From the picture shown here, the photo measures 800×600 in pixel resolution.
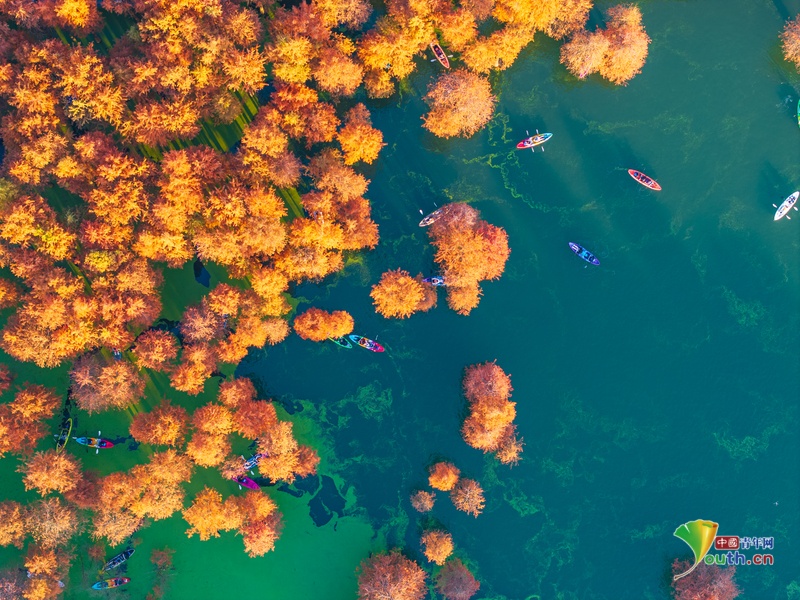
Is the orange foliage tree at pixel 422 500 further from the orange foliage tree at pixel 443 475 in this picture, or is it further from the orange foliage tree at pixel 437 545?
the orange foliage tree at pixel 437 545

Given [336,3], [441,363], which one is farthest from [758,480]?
[336,3]

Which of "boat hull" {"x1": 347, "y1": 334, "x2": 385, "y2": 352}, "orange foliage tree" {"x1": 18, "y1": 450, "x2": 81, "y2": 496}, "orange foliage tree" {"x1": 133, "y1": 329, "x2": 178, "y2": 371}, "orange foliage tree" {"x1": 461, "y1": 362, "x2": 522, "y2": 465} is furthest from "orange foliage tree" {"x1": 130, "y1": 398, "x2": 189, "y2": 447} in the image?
"orange foliage tree" {"x1": 461, "y1": 362, "x2": 522, "y2": 465}

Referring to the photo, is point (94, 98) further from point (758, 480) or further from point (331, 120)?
point (758, 480)

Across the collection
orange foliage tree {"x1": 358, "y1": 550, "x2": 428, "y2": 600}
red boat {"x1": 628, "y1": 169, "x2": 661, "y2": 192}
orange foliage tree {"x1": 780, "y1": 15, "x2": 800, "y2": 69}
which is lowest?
orange foliage tree {"x1": 358, "y1": 550, "x2": 428, "y2": 600}

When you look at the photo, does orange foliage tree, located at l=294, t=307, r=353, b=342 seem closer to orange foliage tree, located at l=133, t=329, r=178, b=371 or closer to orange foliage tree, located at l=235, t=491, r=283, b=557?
orange foliage tree, located at l=133, t=329, r=178, b=371

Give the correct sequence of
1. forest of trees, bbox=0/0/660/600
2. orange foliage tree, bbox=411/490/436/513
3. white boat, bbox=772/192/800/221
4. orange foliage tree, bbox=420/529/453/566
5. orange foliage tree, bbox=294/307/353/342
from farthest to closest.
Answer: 1. white boat, bbox=772/192/800/221
2. orange foliage tree, bbox=411/490/436/513
3. orange foliage tree, bbox=420/529/453/566
4. orange foliage tree, bbox=294/307/353/342
5. forest of trees, bbox=0/0/660/600

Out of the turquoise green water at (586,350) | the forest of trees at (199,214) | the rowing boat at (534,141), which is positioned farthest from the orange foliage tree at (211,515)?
the rowing boat at (534,141)
